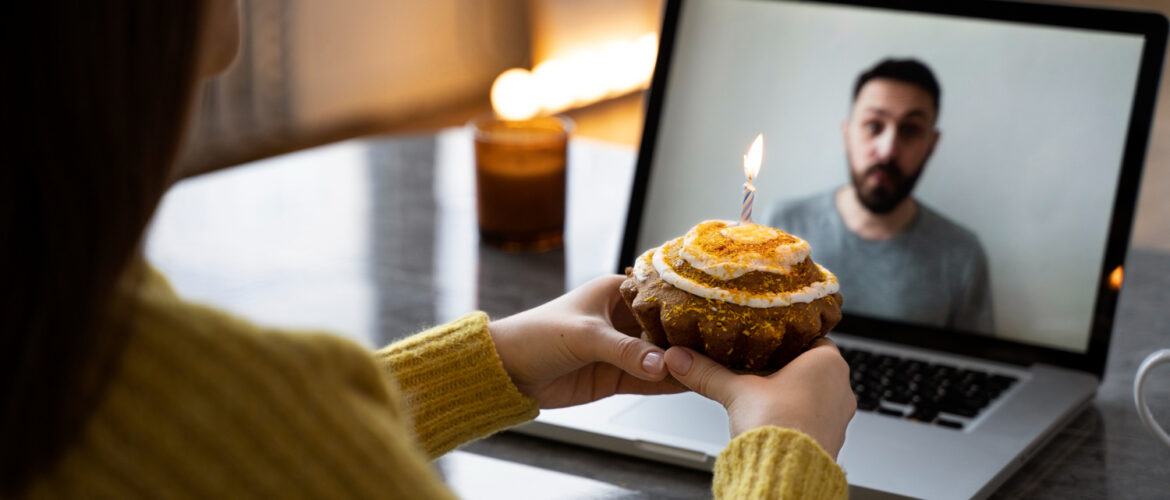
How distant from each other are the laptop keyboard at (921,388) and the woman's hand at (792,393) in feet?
0.68

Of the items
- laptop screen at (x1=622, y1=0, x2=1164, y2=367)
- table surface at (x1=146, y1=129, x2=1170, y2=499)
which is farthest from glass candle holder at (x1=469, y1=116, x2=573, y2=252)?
laptop screen at (x1=622, y1=0, x2=1164, y2=367)

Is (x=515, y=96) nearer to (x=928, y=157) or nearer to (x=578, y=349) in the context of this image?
(x=928, y=157)

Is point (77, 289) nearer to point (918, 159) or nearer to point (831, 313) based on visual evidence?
point (831, 313)

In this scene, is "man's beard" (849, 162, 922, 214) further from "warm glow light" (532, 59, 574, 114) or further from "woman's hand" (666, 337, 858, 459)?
"warm glow light" (532, 59, 574, 114)

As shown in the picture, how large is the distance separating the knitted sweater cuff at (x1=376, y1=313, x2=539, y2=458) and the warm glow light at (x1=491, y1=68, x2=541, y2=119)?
11.8 ft

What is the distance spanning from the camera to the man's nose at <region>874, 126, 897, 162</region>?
3.74 ft

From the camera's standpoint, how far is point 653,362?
0.79 meters

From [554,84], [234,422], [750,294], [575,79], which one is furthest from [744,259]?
[575,79]

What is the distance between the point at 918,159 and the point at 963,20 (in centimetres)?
16

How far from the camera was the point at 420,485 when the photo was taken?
20.3 inches

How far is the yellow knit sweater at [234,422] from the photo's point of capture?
0.47 meters

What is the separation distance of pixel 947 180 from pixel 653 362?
49 cm

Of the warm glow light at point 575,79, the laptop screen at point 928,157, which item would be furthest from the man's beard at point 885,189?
the warm glow light at point 575,79

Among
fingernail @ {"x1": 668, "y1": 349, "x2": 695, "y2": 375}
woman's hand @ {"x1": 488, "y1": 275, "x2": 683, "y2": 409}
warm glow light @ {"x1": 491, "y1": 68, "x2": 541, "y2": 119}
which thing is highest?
fingernail @ {"x1": 668, "y1": 349, "x2": 695, "y2": 375}
